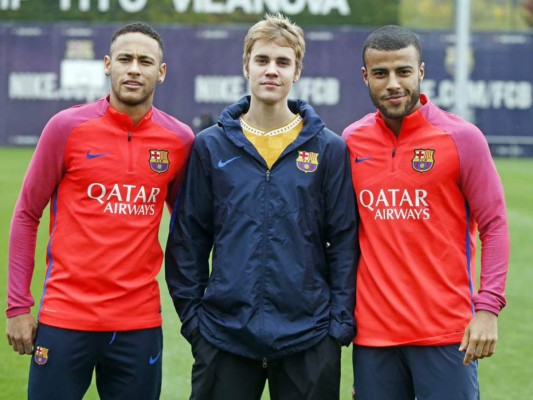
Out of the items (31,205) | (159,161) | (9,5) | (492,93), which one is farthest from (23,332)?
(9,5)

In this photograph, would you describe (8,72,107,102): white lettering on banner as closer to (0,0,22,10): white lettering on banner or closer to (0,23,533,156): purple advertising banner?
(0,23,533,156): purple advertising banner

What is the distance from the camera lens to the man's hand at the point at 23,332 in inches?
169

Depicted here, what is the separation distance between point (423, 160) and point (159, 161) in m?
1.13

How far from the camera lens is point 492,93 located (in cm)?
3003

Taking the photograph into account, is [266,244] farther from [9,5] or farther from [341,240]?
[9,5]

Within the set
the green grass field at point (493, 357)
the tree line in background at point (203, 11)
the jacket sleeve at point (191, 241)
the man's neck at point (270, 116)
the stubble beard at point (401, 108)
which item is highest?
the tree line in background at point (203, 11)

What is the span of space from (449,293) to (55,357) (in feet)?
5.38

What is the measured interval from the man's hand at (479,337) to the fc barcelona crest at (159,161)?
57.2 inches

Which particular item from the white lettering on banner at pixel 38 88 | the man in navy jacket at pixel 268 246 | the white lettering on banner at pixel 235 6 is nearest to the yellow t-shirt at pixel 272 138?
the man in navy jacket at pixel 268 246

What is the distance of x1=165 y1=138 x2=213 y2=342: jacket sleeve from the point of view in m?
4.33

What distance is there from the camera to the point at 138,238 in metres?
4.35

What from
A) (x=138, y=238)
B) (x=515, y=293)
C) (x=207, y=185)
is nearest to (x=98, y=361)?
(x=138, y=238)

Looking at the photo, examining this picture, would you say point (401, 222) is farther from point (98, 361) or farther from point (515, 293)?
point (515, 293)

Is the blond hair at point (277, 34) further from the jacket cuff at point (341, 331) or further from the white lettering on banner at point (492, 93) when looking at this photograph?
the white lettering on banner at point (492, 93)
